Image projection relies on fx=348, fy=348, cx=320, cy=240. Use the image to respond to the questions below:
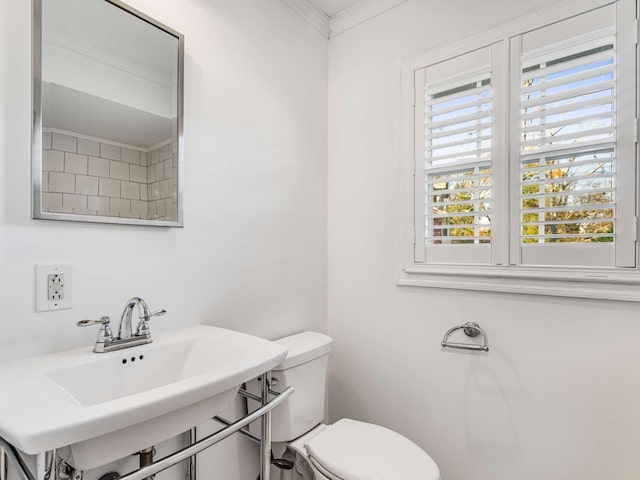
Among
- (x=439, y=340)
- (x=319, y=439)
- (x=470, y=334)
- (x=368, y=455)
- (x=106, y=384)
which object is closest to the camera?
(x=106, y=384)

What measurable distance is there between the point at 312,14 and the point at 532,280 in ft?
5.52

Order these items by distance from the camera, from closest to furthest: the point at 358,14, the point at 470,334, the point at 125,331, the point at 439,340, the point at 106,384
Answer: the point at 106,384, the point at 125,331, the point at 470,334, the point at 439,340, the point at 358,14

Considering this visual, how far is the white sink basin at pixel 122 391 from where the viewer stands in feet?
1.96

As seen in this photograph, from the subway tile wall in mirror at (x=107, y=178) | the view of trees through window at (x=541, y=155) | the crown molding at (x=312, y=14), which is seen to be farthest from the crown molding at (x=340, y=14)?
the subway tile wall in mirror at (x=107, y=178)

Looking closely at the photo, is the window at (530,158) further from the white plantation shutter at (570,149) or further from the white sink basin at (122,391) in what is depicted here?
the white sink basin at (122,391)

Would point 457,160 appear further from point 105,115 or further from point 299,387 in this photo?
point 105,115

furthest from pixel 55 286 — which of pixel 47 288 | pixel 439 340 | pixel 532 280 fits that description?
pixel 532 280

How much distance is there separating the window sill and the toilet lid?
66 centimetres

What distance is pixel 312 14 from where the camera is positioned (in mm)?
1850

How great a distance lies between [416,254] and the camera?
1635mm

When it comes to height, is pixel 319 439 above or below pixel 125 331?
below

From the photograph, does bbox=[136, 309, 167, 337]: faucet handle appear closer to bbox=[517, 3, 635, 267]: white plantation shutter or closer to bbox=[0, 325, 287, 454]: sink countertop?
bbox=[0, 325, 287, 454]: sink countertop

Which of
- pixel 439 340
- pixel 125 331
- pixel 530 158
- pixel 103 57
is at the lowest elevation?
pixel 439 340

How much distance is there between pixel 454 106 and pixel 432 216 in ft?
1.60
